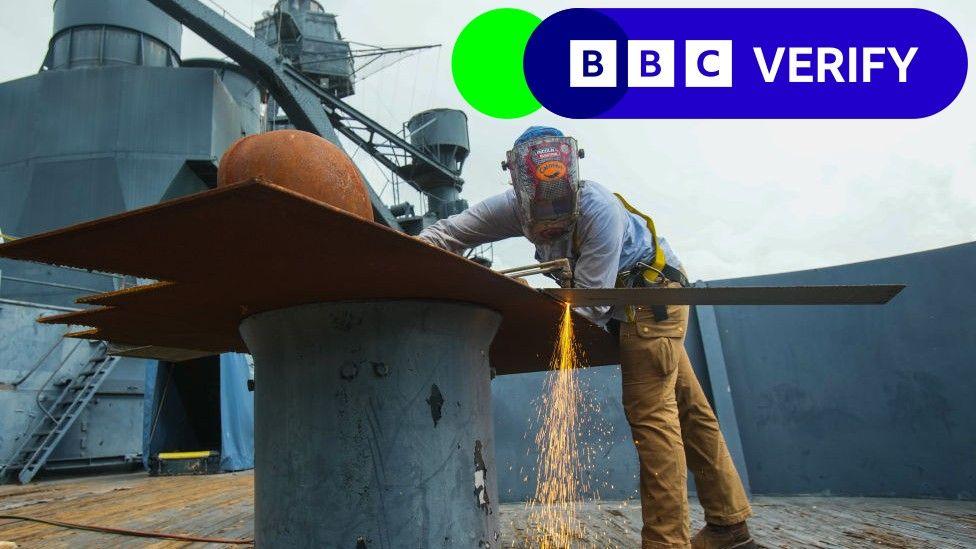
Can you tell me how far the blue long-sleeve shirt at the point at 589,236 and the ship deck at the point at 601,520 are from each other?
4.90ft

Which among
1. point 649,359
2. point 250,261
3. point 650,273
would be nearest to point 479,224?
point 650,273

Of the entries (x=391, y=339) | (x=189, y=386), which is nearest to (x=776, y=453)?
(x=391, y=339)

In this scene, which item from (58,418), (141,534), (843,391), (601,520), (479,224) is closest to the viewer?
(479,224)

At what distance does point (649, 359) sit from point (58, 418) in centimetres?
996

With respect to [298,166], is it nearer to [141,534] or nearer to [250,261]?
[250,261]

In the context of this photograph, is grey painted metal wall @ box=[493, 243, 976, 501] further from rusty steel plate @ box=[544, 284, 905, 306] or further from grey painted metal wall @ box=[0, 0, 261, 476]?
grey painted metal wall @ box=[0, 0, 261, 476]

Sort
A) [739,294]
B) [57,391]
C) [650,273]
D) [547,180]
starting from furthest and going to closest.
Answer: [57,391], [650,273], [547,180], [739,294]

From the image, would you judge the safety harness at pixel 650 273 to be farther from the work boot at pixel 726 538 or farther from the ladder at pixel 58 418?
the ladder at pixel 58 418

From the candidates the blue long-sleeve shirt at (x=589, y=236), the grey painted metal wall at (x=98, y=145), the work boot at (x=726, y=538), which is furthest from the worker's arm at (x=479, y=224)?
the grey painted metal wall at (x=98, y=145)

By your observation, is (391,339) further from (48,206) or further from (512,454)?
(48,206)

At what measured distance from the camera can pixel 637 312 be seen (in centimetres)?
264

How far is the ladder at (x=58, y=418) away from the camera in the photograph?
8.45 m

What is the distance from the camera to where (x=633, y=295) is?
2.04 m

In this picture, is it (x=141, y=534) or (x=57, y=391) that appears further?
(x=57, y=391)
